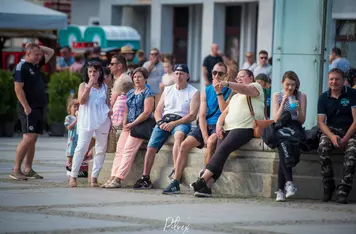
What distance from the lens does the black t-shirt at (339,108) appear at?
13.6 m

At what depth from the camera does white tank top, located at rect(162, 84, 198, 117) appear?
14547 mm

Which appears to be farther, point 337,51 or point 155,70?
point 155,70

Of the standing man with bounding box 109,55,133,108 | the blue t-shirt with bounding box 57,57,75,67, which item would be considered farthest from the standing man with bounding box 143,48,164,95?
the standing man with bounding box 109,55,133,108

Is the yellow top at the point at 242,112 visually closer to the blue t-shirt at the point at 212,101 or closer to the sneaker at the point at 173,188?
the blue t-shirt at the point at 212,101

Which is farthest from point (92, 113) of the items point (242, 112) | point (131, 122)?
point (242, 112)

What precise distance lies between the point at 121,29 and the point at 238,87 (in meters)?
23.1

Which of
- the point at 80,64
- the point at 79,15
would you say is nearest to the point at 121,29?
the point at 79,15

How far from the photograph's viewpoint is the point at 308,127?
14.8 metres

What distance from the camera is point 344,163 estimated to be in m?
13.3

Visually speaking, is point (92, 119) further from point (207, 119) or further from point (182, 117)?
point (207, 119)

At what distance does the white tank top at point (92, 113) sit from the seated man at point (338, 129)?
2.83m

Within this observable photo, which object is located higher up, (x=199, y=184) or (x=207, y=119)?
(x=207, y=119)

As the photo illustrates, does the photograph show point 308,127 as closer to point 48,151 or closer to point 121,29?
point 48,151

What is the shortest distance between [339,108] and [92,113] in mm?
3146
